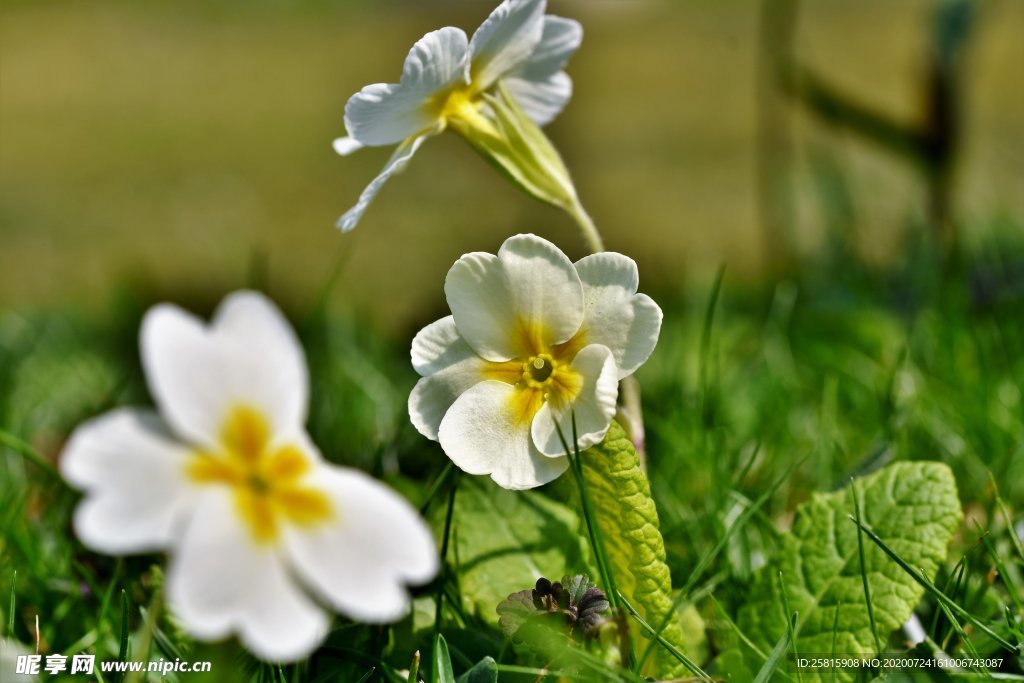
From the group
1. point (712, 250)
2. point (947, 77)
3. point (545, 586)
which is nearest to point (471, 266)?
point (545, 586)

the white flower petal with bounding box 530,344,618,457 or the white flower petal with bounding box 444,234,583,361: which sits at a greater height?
the white flower petal with bounding box 444,234,583,361

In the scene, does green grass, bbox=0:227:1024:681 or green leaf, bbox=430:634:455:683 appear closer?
green leaf, bbox=430:634:455:683

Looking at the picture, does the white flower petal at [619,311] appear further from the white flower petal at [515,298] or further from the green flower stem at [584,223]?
the green flower stem at [584,223]

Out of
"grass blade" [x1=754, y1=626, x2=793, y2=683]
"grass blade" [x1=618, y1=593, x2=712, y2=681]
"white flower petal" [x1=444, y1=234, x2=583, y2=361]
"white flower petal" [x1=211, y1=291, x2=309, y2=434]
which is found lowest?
"grass blade" [x1=754, y1=626, x2=793, y2=683]

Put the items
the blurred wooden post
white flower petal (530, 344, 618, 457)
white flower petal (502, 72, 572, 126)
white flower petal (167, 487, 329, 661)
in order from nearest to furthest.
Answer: white flower petal (167, 487, 329, 661), white flower petal (530, 344, 618, 457), white flower petal (502, 72, 572, 126), the blurred wooden post

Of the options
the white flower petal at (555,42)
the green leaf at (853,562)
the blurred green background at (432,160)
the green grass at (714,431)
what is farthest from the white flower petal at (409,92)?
the blurred green background at (432,160)

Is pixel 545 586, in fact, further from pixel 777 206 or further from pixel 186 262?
pixel 186 262

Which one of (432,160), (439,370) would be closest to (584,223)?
(439,370)

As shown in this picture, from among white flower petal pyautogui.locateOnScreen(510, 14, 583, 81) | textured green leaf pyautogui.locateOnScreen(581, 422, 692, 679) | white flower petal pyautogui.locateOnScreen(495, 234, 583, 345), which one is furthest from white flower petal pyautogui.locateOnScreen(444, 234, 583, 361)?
white flower petal pyautogui.locateOnScreen(510, 14, 583, 81)

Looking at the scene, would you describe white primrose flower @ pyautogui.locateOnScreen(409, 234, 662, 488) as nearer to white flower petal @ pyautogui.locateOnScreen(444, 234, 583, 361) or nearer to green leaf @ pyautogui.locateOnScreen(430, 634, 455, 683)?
white flower petal @ pyautogui.locateOnScreen(444, 234, 583, 361)
